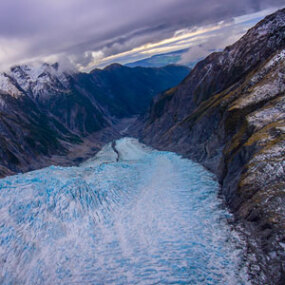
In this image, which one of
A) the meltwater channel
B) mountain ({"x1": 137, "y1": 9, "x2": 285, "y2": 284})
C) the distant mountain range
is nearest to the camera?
mountain ({"x1": 137, "y1": 9, "x2": 285, "y2": 284})

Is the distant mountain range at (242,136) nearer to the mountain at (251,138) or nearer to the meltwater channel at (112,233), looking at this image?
the mountain at (251,138)

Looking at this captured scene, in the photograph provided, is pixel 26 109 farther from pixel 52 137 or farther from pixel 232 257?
pixel 232 257

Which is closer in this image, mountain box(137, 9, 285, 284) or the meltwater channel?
mountain box(137, 9, 285, 284)

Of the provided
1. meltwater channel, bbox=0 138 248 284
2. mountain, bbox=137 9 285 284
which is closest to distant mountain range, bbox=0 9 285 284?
mountain, bbox=137 9 285 284

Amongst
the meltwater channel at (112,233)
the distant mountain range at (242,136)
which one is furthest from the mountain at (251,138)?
the meltwater channel at (112,233)

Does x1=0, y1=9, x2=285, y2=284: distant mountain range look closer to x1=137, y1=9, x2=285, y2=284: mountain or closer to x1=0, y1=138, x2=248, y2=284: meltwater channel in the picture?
x1=137, y1=9, x2=285, y2=284: mountain

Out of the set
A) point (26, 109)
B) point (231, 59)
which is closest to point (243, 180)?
point (231, 59)
